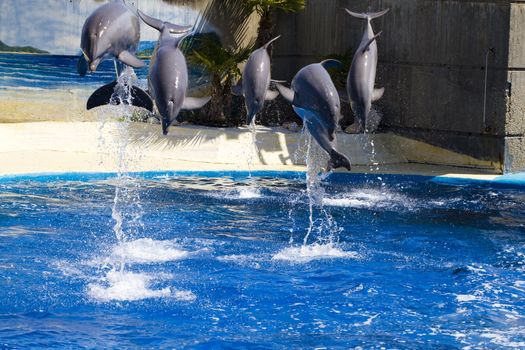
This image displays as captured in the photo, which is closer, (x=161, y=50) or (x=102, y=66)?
(x=161, y=50)

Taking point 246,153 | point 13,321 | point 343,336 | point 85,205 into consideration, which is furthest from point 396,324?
point 246,153

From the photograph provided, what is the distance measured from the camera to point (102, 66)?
16.2 meters

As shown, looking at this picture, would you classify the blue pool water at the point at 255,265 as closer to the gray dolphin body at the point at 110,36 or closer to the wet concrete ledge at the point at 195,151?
the wet concrete ledge at the point at 195,151

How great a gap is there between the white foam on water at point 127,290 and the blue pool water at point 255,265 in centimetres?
2

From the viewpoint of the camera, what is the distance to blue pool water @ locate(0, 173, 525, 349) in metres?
7.43

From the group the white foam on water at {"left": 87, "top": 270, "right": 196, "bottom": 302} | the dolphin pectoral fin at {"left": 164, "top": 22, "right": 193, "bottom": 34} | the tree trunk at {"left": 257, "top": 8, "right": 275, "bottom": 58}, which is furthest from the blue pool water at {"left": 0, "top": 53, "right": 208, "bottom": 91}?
the white foam on water at {"left": 87, "top": 270, "right": 196, "bottom": 302}

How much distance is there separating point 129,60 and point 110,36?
9.9 inches

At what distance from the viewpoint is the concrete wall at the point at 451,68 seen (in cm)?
1460

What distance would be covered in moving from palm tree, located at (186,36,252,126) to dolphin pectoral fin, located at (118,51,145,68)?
7366 millimetres

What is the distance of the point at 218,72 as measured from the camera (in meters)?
16.0

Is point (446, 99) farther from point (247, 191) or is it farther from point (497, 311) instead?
point (497, 311)

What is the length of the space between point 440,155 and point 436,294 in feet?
23.8

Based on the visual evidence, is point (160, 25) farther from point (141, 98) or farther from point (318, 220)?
point (318, 220)

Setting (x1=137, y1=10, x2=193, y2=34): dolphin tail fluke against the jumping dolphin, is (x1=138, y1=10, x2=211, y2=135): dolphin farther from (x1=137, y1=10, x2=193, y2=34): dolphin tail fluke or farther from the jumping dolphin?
the jumping dolphin
